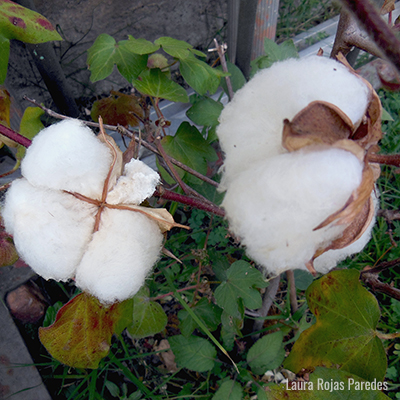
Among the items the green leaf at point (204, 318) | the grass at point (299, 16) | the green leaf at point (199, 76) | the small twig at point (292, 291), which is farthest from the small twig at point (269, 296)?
the grass at point (299, 16)

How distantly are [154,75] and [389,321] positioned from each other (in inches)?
59.0

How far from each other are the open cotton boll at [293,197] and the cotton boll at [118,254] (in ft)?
0.71

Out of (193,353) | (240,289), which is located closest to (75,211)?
(240,289)

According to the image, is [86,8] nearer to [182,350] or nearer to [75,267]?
[75,267]

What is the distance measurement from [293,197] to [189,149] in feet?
2.63

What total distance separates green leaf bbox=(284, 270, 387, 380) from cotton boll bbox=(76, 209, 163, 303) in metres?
0.46

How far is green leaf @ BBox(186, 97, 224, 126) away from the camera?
45.1 inches

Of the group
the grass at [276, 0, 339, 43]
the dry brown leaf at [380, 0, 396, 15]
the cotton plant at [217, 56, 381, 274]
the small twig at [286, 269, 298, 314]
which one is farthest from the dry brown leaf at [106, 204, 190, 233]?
the grass at [276, 0, 339, 43]

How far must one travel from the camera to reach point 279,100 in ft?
1.72

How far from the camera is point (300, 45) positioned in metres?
2.40

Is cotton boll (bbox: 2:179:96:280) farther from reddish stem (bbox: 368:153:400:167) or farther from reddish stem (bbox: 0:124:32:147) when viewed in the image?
reddish stem (bbox: 368:153:400:167)

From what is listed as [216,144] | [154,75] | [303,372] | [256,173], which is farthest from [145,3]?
[303,372]

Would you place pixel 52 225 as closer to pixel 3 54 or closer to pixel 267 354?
pixel 3 54

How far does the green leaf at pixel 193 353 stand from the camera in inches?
49.0
